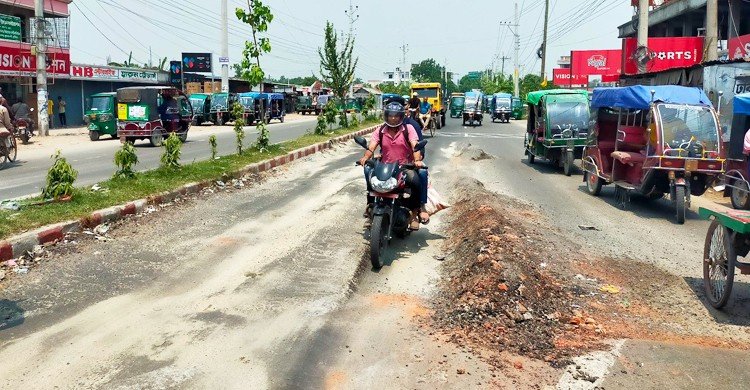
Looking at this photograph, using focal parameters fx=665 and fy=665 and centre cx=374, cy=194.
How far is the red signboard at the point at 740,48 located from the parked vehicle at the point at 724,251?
57.3 ft

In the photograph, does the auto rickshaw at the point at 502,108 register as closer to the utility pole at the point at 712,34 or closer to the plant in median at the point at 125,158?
the utility pole at the point at 712,34

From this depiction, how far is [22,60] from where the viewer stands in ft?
100

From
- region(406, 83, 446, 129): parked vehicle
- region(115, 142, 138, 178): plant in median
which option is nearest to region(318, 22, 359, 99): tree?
region(406, 83, 446, 129): parked vehicle

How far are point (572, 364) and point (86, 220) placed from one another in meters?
6.24

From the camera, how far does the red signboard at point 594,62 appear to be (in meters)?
49.0

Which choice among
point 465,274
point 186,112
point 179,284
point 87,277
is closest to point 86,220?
point 87,277

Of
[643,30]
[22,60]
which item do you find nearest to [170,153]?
[643,30]

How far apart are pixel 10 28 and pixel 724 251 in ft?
107

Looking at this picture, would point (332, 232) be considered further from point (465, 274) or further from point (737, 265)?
point (737, 265)

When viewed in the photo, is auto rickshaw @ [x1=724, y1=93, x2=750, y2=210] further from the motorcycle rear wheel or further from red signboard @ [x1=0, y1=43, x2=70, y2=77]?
red signboard @ [x1=0, y1=43, x2=70, y2=77]

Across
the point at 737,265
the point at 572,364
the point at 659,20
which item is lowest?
the point at 572,364

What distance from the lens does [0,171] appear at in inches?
597

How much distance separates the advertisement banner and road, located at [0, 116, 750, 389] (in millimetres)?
41893

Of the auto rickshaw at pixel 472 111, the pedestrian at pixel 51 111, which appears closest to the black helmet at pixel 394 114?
the pedestrian at pixel 51 111
